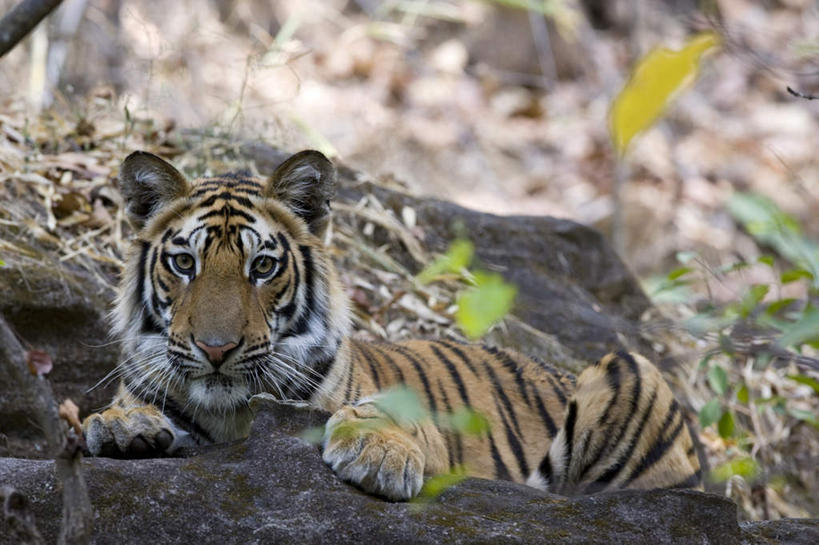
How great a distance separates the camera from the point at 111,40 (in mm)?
9406

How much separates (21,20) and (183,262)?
989 mm

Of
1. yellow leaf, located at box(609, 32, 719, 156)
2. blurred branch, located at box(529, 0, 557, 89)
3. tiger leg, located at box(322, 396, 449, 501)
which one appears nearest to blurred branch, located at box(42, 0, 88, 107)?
tiger leg, located at box(322, 396, 449, 501)

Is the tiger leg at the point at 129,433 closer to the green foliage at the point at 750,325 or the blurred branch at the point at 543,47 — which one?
the green foliage at the point at 750,325

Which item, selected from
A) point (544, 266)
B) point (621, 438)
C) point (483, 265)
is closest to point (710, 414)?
point (621, 438)

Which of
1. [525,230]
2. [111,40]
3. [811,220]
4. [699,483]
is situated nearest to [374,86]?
[111,40]

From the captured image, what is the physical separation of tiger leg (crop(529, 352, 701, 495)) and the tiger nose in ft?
4.30

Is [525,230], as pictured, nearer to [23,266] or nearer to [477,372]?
[477,372]

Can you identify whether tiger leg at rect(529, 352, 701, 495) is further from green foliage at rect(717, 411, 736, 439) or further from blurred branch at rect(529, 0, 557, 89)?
blurred branch at rect(529, 0, 557, 89)

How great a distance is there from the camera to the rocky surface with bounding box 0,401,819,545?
235 cm

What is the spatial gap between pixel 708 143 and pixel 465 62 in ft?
10.3

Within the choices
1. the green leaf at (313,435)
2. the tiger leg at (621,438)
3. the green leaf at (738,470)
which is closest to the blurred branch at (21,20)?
the green leaf at (313,435)

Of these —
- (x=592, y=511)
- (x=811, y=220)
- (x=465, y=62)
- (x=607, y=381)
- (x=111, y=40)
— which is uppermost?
(x=592, y=511)

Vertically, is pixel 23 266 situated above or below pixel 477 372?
above

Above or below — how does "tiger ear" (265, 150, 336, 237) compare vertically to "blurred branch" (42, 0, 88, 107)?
above
